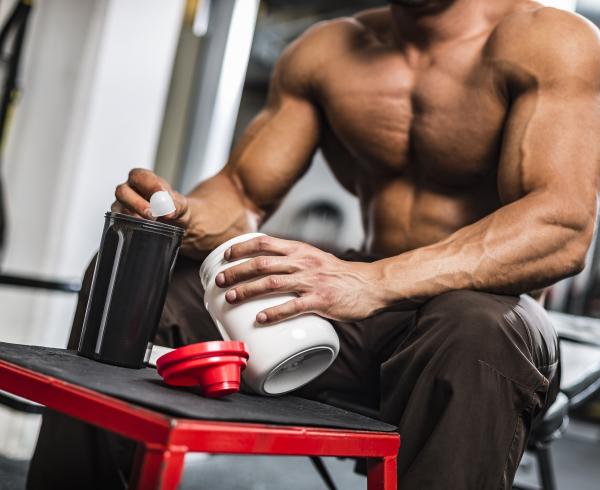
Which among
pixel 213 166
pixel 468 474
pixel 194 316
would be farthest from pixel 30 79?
pixel 468 474

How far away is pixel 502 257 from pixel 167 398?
0.58 meters

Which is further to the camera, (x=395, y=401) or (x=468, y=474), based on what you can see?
(x=395, y=401)

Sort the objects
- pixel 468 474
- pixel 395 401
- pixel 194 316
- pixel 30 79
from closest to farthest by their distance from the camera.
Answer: pixel 468 474 → pixel 395 401 → pixel 194 316 → pixel 30 79

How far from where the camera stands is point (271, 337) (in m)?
0.91

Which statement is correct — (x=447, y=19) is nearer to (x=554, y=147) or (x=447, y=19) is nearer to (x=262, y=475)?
(x=554, y=147)

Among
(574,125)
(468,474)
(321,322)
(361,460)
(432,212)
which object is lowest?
(361,460)

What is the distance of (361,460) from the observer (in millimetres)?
1315

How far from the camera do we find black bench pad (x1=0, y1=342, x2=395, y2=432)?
732 millimetres

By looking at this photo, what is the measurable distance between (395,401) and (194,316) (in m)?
0.47

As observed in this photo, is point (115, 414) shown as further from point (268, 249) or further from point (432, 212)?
point (432, 212)

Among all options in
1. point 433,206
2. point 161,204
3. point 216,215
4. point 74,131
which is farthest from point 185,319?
point 74,131

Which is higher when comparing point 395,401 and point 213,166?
point 213,166

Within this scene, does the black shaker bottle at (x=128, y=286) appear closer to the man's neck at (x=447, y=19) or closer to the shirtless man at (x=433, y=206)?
the shirtless man at (x=433, y=206)

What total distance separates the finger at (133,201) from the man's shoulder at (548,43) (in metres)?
0.68
